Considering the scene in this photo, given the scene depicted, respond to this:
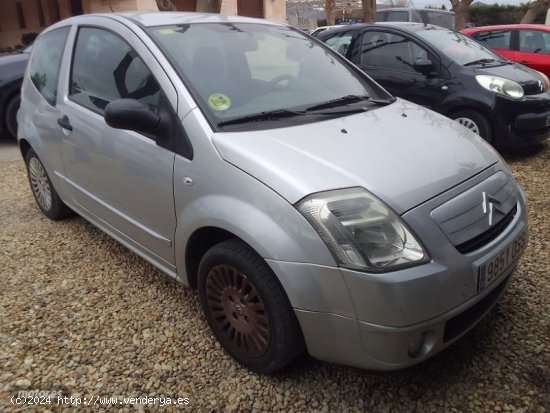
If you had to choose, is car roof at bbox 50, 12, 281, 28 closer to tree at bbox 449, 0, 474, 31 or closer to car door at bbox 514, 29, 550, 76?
car door at bbox 514, 29, 550, 76

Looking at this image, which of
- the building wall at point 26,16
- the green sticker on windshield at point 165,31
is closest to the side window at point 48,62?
the green sticker on windshield at point 165,31

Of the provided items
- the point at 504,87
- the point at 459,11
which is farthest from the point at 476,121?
the point at 459,11

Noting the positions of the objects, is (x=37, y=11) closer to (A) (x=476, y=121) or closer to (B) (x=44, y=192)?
(B) (x=44, y=192)

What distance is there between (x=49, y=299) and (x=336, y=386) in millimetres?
1881

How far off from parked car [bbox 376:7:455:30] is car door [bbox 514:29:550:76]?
5.45 metres

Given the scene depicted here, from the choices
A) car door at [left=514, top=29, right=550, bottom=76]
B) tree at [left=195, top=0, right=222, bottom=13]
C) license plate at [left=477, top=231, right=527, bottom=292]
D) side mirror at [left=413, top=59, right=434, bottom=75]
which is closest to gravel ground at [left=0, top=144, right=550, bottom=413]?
license plate at [left=477, top=231, right=527, bottom=292]

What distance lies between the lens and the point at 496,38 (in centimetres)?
808

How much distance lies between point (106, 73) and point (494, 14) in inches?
1192

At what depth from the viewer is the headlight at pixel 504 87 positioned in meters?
5.28

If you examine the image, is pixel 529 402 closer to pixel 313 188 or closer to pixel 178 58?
pixel 313 188

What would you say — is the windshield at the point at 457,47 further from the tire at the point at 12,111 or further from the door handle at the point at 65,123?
the tire at the point at 12,111

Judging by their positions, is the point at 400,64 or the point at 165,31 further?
the point at 400,64

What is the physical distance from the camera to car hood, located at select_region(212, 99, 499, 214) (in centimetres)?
196

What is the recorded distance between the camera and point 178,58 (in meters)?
2.52
